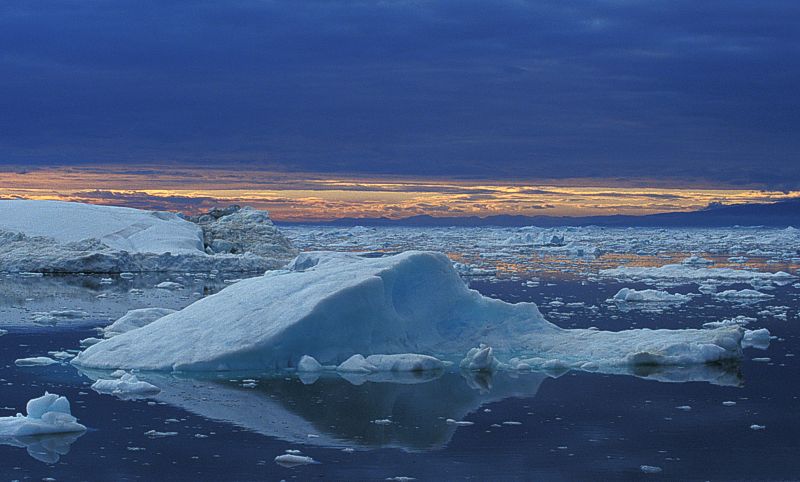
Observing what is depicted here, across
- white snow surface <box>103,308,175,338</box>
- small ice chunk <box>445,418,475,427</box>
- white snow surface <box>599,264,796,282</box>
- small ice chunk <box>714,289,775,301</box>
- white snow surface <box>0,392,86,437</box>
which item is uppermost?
white snow surface <box>0,392,86,437</box>

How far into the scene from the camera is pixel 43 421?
6.92 m

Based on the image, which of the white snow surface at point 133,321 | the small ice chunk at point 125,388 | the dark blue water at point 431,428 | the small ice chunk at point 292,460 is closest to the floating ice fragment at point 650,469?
the dark blue water at point 431,428

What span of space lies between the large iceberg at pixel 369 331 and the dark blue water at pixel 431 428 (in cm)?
41

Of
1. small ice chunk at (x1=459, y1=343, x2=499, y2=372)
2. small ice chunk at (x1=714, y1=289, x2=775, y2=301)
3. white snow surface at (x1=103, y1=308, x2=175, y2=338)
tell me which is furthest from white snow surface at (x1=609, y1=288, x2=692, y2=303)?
white snow surface at (x1=103, y1=308, x2=175, y2=338)

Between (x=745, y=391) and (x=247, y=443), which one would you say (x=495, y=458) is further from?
(x=745, y=391)

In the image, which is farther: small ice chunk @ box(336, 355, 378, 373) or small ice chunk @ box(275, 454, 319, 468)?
small ice chunk @ box(336, 355, 378, 373)

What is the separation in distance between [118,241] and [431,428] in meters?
21.7

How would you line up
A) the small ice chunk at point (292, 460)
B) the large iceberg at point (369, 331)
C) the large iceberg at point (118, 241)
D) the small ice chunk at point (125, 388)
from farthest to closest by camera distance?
1. the large iceberg at point (118, 241)
2. the large iceberg at point (369, 331)
3. the small ice chunk at point (125, 388)
4. the small ice chunk at point (292, 460)

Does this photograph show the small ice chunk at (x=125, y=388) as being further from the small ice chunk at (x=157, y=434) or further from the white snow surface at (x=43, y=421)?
the small ice chunk at (x=157, y=434)

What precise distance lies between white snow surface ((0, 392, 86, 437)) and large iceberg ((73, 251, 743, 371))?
7.62 ft

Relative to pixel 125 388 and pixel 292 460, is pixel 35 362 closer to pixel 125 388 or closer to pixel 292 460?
pixel 125 388

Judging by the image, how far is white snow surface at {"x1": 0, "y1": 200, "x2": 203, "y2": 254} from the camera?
27219 mm

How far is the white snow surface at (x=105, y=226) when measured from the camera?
27.2 m

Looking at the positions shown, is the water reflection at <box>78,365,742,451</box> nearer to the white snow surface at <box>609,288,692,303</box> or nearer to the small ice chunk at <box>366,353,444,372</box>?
the small ice chunk at <box>366,353,444,372</box>
